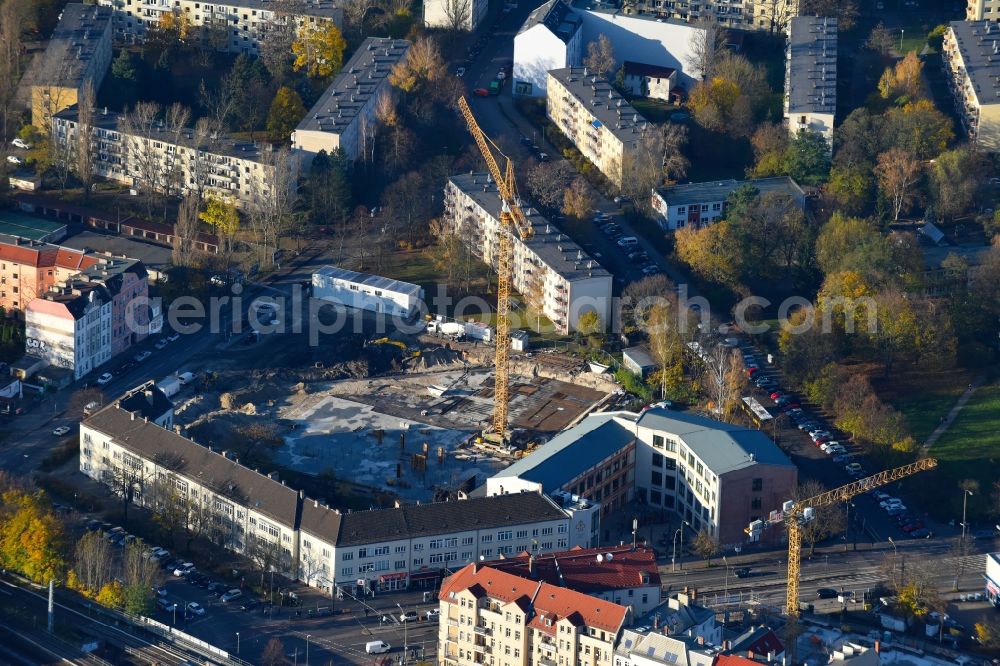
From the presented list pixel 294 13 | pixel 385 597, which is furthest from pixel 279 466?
pixel 294 13

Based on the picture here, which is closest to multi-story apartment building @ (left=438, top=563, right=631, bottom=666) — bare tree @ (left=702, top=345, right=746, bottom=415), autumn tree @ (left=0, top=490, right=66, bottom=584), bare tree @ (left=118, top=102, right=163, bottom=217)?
autumn tree @ (left=0, top=490, right=66, bottom=584)

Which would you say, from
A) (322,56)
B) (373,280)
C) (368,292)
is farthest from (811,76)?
(368,292)

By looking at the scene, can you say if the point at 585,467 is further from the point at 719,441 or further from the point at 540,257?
the point at 540,257

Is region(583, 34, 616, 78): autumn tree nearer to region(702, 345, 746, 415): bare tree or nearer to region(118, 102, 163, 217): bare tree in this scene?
region(118, 102, 163, 217): bare tree

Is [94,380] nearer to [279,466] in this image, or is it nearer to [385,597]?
[279,466]

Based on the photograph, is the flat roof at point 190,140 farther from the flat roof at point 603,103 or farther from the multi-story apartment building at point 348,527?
the multi-story apartment building at point 348,527

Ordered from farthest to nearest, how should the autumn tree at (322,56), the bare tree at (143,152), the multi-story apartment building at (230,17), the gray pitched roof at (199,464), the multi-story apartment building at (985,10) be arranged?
the multi-story apartment building at (985,10)
the multi-story apartment building at (230,17)
the autumn tree at (322,56)
the bare tree at (143,152)
the gray pitched roof at (199,464)

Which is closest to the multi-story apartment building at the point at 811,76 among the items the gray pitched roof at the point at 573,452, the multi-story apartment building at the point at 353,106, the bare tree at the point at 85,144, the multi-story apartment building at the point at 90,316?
the multi-story apartment building at the point at 353,106

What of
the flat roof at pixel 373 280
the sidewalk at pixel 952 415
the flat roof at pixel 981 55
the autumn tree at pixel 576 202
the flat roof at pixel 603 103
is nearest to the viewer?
the sidewalk at pixel 952 415
